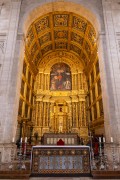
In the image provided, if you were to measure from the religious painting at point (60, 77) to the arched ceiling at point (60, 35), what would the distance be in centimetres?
245

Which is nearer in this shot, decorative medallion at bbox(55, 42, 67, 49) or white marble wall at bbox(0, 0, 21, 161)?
white marble wall at bbox(0, 0, 21, 161)

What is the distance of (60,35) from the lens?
18.3m

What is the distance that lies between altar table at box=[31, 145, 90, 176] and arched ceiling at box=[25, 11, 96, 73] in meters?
10.3

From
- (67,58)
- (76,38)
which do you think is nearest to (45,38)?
(76,38)

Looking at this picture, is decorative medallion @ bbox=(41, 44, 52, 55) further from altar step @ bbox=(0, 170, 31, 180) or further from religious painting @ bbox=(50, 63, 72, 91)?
altar step @ bbox=(0, 170, 31, 180)

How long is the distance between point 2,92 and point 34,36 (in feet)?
28.0

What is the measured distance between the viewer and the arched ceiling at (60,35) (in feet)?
48.5

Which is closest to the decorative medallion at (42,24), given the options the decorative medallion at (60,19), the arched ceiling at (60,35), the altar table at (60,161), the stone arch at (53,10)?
the arched ceiling at (60,35)

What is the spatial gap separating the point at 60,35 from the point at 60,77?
5.96 meters

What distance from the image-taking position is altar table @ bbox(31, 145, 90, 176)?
619cm

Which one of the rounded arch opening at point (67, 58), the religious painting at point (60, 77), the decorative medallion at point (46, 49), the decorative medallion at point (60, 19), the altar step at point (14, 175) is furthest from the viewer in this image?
the religious painting at point (60, 77)

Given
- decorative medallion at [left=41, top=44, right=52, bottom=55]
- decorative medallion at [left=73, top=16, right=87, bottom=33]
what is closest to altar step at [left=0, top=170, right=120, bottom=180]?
decorative medallion at [left=73, top=16, right=87, bottom=33]

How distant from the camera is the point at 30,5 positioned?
12609 millimetres

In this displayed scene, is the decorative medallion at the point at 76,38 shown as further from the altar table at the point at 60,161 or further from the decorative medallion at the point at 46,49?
the altar table at the point at 60,161
